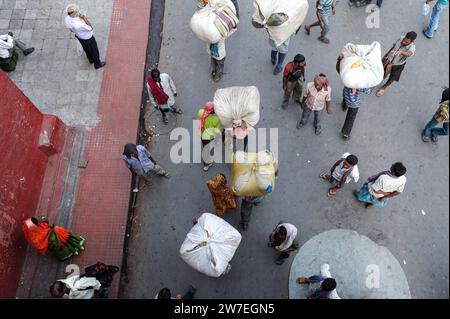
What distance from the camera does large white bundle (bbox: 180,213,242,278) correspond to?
419cm

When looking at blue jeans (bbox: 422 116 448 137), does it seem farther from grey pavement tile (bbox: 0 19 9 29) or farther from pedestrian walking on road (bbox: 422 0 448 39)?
grey pavement tile (bbox: 0 19 9 29)

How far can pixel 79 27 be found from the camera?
19.8 ft

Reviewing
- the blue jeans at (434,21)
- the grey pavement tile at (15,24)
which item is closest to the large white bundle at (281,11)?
the blue jeans at (434,21)

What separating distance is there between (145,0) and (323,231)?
5.73 meters

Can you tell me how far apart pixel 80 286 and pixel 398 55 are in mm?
5554

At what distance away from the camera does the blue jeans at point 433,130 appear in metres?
5.69

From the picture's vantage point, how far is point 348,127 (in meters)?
6.03

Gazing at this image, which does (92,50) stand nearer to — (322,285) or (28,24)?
(28,24)

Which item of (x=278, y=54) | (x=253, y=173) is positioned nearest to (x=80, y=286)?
(x=253, y=173)

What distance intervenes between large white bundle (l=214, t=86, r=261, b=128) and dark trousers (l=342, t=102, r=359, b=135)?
1638 millimetres

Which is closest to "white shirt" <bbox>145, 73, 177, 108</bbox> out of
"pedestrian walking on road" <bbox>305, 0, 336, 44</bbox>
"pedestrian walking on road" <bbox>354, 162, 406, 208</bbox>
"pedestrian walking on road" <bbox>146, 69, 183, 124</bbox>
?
"pedestrian walking on road" <bbox>146, 69, 183, 124</bbox>

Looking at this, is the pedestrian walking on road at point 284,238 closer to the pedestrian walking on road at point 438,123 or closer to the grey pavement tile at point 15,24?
the pedestrian walking on road at point 438,123

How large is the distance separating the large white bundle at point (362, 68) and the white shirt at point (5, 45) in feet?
18.1

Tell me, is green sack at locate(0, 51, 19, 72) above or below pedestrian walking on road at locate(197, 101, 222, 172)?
below
